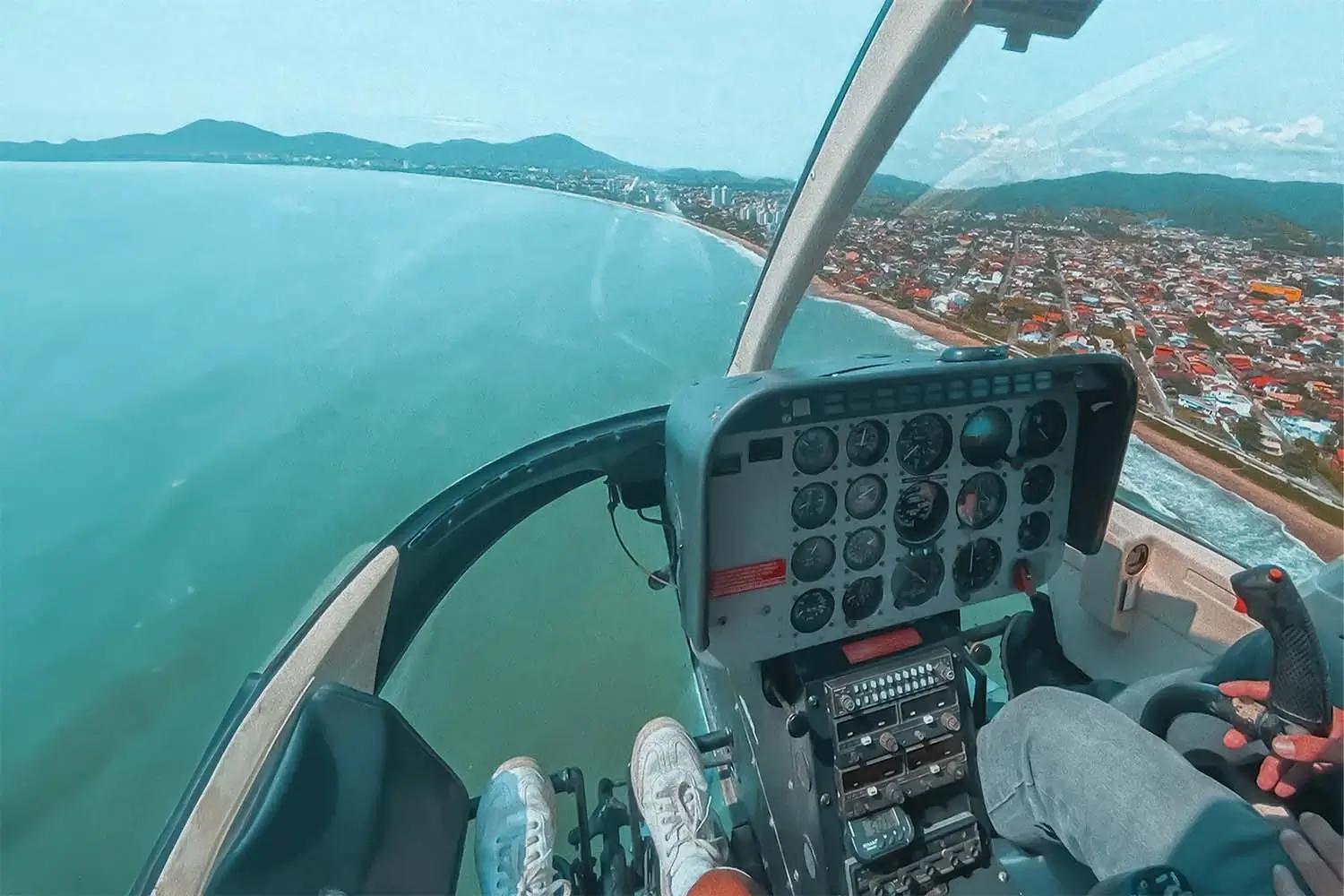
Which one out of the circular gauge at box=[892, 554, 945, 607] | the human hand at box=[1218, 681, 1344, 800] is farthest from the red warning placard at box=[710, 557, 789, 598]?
the human hand at box=[1218, 681, 1344, 800]

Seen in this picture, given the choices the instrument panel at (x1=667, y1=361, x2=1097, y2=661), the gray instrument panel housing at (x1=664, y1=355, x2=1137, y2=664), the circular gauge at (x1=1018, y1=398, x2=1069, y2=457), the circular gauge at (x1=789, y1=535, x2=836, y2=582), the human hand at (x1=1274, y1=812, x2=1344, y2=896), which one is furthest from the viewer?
the circular gauge at (x1=1018, y1=398, x2=1069, y2=457)

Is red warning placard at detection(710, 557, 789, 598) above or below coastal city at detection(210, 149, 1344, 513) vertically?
below

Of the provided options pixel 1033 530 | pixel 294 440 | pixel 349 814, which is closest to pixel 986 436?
pixel 1033 530

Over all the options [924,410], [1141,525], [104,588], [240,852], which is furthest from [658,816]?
[1141,525]

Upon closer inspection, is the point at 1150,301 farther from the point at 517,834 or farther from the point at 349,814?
the point at 349,814

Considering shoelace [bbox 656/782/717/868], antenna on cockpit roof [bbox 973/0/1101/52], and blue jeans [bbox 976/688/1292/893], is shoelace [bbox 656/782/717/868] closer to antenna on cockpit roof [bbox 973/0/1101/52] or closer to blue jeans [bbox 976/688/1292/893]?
blue jeans [bbox 976/688/1292/893]
